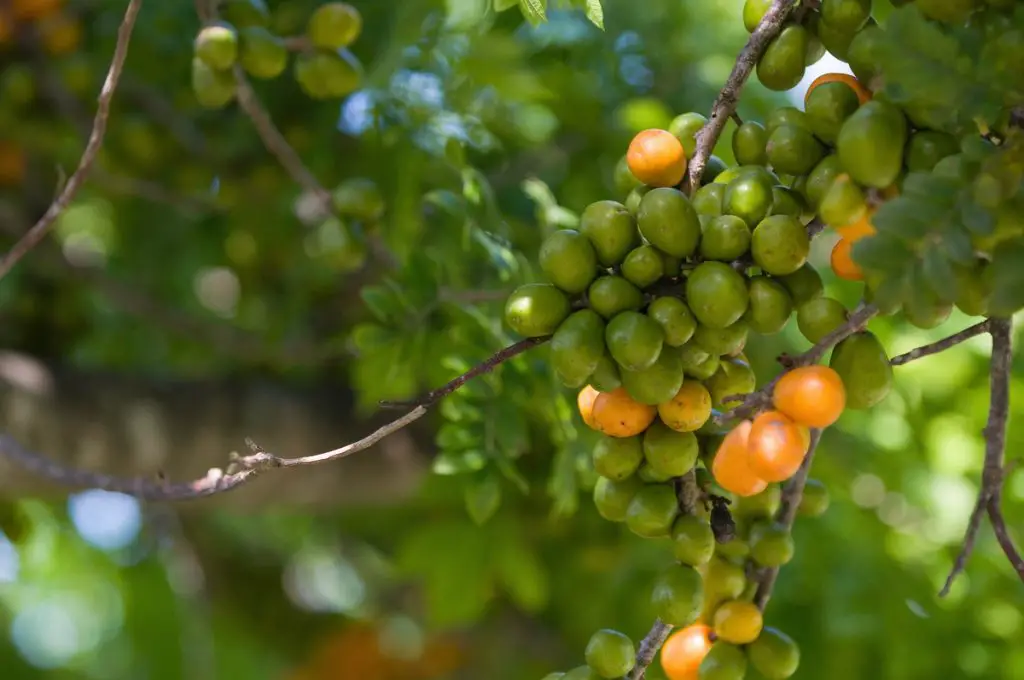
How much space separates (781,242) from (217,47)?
3.01 ft

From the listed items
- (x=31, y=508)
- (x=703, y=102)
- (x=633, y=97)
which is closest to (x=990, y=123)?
(x=703, y=102)

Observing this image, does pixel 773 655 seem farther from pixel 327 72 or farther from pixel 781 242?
pixel 327 72

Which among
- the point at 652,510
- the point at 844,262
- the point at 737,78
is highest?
the point at 737,78

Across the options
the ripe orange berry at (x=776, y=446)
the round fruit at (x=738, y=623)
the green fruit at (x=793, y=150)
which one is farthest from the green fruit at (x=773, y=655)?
the green fruit at (x=793, y=150)

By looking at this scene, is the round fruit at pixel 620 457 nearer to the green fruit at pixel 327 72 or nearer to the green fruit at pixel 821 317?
the green fruit at pixel 821 317

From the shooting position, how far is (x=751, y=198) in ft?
2.87

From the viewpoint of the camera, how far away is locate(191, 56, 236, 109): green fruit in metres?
1.45

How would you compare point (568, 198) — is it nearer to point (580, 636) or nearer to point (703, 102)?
point (703, 102)

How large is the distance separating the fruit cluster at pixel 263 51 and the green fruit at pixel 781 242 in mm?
866

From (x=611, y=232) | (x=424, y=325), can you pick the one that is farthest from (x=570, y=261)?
(x=424, y=325)

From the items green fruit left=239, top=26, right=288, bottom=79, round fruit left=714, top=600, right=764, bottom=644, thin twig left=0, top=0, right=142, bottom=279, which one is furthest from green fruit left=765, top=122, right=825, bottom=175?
green fruit left=239, top=26, right=288, bottom=79

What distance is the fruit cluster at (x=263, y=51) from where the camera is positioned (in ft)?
4.75

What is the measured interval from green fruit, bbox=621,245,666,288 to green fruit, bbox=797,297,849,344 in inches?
Answer: 5.2

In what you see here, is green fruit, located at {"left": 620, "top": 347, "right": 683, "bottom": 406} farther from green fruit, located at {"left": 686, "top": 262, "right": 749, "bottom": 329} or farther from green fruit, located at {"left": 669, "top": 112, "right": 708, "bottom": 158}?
green fruit, located at {"left": 669, "top": 112, "right": 708, "bottom": 158}
